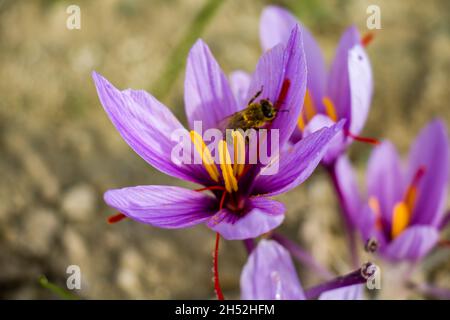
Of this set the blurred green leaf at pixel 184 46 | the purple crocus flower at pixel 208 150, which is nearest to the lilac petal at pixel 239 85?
the purple crocus flower at pixel 208 150

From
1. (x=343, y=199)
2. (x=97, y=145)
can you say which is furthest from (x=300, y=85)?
(x=97, y=145)

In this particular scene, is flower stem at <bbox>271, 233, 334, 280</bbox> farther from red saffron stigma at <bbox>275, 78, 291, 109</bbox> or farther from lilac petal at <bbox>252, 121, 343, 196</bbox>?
red saffron stigma at <bbox>275, 78, 291, 109</bbox>

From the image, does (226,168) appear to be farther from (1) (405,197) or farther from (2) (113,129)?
(2) (113,129)

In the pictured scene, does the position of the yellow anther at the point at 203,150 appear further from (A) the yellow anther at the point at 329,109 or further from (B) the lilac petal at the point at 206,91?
(A) the yellow anther at the point at 329,109

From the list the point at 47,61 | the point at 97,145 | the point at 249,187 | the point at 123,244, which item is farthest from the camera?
the point at 47,61

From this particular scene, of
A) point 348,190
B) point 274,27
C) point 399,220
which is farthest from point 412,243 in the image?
point 274,27
